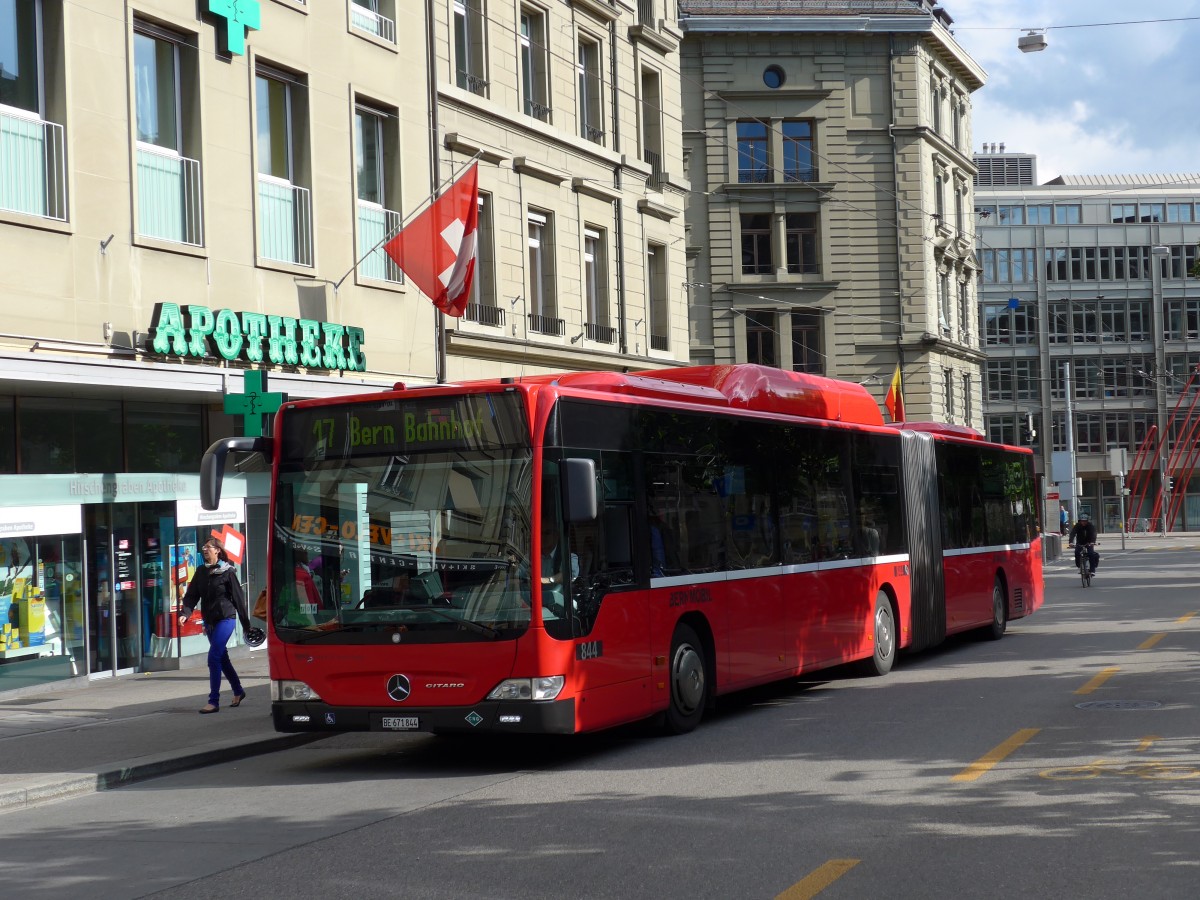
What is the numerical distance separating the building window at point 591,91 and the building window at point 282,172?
1011 centimetres

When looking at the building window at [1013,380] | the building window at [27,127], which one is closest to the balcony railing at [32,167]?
the building window at [27,127]

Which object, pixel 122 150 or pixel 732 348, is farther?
pixel 732 348

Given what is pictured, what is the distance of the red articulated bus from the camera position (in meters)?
10.9

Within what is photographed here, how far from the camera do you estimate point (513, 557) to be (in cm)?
1088

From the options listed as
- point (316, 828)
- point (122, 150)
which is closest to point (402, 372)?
point (122, 150)

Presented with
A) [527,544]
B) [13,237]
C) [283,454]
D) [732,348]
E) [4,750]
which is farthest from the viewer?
[732,348]

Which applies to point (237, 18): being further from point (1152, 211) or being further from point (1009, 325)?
point (1152, 211)

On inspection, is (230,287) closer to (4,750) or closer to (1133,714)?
(4,750)

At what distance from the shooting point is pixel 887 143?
55312mm

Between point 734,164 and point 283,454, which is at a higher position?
point 734,164

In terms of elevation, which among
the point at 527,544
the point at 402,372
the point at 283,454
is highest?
the point at 402,372

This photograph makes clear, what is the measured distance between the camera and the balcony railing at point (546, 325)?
28.3 meters

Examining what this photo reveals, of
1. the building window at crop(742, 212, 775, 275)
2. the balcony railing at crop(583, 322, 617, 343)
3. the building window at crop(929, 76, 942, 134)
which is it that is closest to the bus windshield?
the balcony railing at crop(583, 322, 617, 343)

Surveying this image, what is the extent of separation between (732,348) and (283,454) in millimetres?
43478
